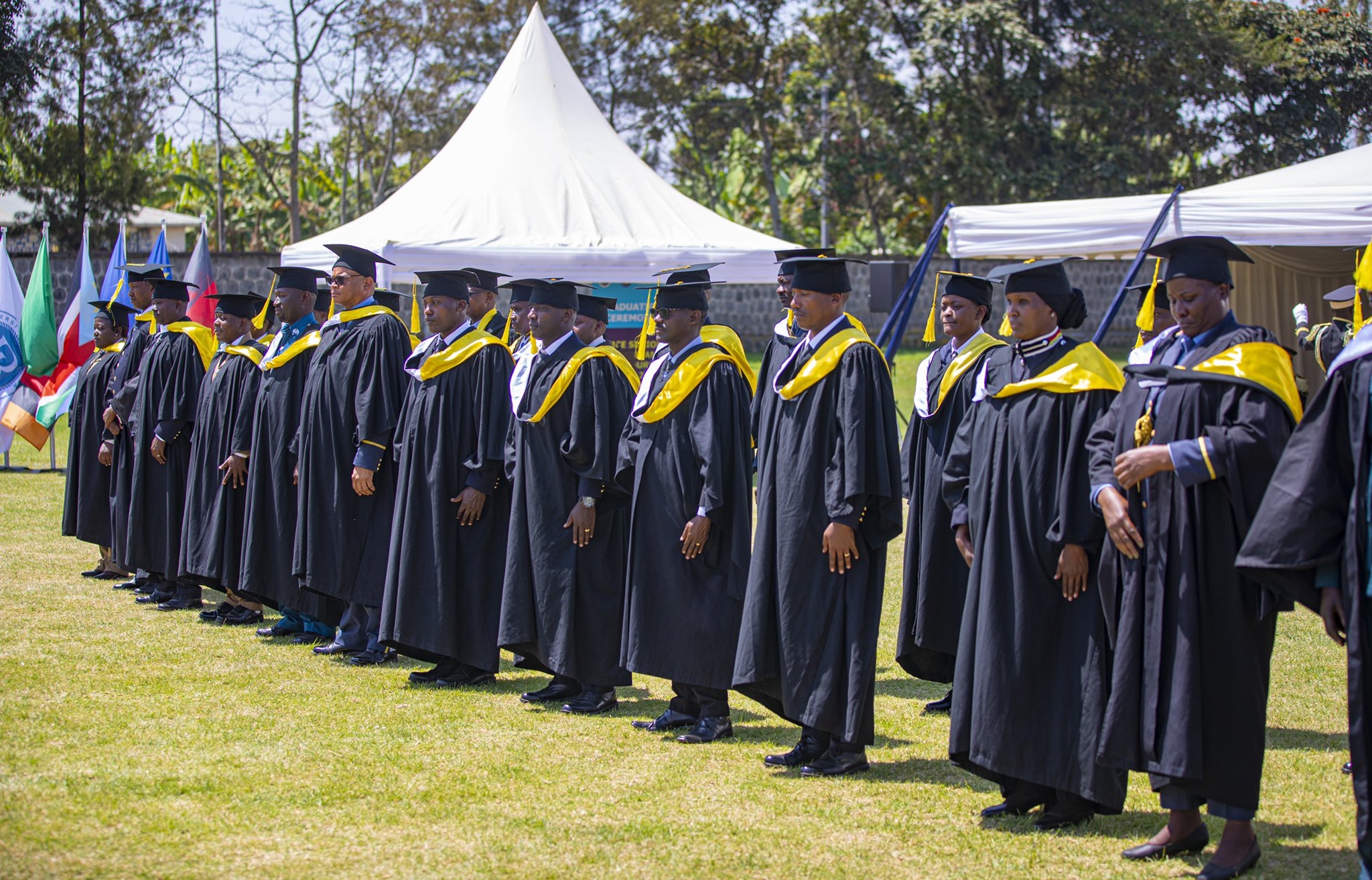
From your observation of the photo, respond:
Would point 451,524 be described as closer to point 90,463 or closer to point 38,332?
point 90,463

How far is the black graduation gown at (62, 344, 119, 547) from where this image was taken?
1002 cm

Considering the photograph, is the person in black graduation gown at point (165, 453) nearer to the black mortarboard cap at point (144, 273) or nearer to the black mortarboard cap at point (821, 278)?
the black mortarboard cap at point (144, 273)

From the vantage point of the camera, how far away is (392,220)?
1341cm

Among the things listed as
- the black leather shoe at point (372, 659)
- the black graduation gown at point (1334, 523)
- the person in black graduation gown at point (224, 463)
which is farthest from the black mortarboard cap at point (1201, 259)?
the person in black graduation gown at point (224, 463)

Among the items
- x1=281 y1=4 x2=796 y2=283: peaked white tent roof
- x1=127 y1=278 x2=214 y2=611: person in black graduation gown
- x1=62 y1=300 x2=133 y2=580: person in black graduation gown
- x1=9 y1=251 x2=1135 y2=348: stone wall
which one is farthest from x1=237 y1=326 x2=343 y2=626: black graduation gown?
x1=9 y1=251 x2=1135 y2=348: stone wall

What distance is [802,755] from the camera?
555 centimetres

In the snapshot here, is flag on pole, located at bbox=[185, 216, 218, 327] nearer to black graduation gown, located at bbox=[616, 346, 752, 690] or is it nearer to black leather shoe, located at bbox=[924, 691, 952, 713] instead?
black graduation gown, located at bbox=[616, 346, 752, 690]

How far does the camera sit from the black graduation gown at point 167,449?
363 inches

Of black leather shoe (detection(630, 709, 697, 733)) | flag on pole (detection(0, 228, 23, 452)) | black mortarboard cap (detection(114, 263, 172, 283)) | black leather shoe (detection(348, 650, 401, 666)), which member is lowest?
black leather shoe (detection(348, 650, 401, 666))

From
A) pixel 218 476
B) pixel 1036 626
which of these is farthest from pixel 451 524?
pixel 1036 626

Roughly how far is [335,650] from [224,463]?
1.54 metres

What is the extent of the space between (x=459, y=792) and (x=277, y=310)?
422 cm

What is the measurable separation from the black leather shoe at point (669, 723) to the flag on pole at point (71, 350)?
10401mm

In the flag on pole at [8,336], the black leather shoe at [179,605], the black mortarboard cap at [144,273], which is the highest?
the black mortarboard cap at [144,273]
